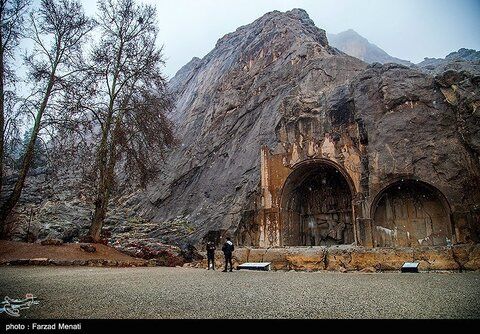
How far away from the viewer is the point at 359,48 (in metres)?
95.6

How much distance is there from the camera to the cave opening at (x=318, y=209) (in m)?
16.9

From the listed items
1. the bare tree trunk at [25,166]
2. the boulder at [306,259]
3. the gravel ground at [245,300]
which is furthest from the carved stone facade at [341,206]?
the bare tree trunk at [25,166]

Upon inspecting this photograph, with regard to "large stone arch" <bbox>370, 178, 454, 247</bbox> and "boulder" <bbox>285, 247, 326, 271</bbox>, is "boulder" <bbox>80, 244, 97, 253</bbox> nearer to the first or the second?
"boulder" <bbox>285, 247, 326, 271</bbox>

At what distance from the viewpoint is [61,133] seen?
1316 centimetres

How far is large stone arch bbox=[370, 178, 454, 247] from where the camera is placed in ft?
46.6

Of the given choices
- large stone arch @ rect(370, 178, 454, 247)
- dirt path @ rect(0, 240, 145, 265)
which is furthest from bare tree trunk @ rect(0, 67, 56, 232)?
large stone arch @ rect(370, 178, 454, 247)

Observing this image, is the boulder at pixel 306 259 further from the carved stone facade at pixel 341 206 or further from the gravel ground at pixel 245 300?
the gravel ground at pixel 245 300

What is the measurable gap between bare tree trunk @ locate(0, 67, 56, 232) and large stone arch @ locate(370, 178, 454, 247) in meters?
14.8

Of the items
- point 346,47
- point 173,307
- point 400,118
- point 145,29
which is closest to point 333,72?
point 400,118

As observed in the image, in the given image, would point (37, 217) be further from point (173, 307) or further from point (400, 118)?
point (400, 118)

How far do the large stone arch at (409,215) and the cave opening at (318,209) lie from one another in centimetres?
200
